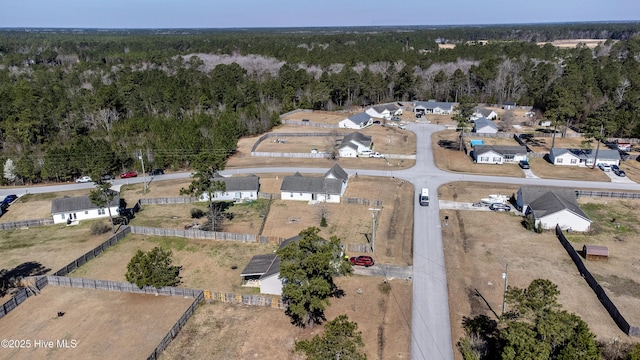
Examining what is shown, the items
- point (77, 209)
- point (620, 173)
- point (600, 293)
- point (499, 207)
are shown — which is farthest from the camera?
point (620, 173)

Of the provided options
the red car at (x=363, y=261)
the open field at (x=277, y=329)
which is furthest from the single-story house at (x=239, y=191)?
the open field at (x=277, y=329)

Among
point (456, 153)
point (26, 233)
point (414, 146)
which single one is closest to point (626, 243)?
point (456, 153)

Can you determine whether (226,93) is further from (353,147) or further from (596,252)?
(596,252)

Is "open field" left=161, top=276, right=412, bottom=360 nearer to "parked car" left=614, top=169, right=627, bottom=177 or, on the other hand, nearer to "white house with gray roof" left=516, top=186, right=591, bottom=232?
"white house with gray roof" left=516, top=186, right=591, bottom=232

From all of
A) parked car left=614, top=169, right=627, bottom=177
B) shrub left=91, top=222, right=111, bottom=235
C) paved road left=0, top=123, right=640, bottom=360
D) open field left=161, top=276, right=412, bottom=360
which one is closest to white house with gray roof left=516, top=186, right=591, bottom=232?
paved road left=0, top=123, right=640, bottom=360

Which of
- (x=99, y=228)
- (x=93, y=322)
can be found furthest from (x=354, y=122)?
(x=93, y=322)

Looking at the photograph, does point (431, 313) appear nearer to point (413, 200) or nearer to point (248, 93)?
point (413, 200)
